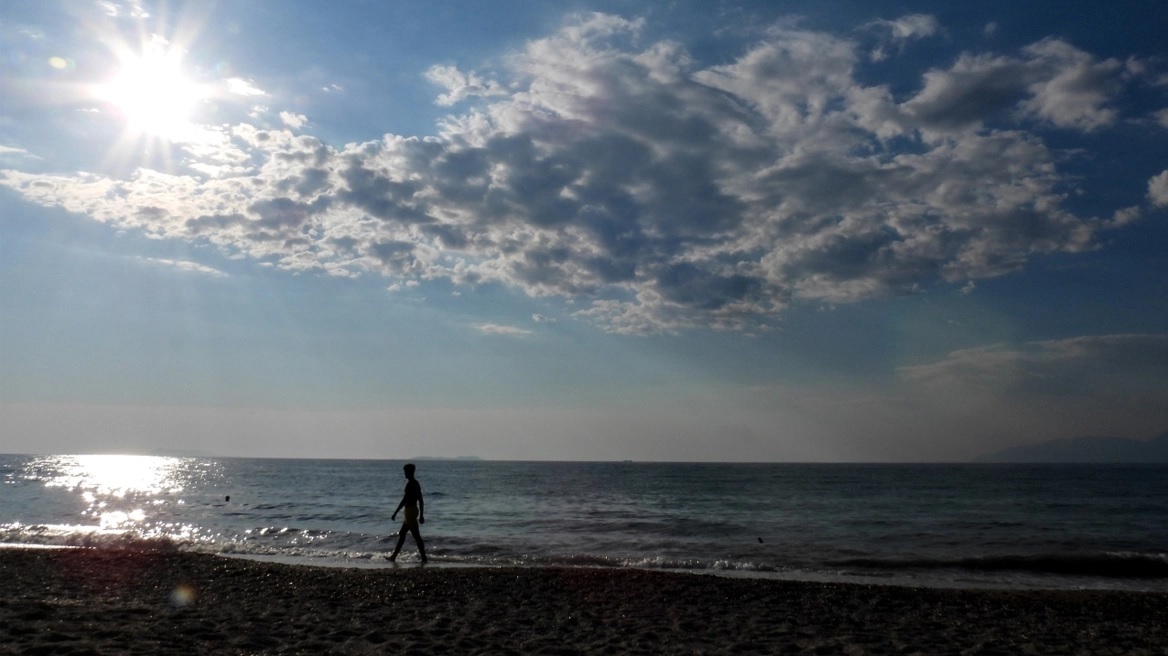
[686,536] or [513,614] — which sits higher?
[513,614]

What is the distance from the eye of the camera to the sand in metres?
8.64

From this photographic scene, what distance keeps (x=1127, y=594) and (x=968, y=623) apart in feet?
21.5

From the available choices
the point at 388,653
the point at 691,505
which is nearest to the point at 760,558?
the point at 388,653

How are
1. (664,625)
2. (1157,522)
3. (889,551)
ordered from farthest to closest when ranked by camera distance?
(1157,522) < (889,551) < (664,625)

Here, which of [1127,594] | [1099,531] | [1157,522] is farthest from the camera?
[1157,522]

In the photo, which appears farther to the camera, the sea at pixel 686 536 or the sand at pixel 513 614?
the sea at pixel 686 536

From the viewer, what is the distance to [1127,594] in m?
14.6

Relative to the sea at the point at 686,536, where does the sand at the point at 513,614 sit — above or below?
above

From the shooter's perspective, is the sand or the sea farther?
the sea

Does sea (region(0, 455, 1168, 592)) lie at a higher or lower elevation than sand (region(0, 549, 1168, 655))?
lower

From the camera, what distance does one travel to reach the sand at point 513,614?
864 centimetres

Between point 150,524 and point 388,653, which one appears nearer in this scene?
point 388,653

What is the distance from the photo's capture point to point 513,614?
10609 mm

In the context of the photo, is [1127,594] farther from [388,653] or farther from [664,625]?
[388,653]
